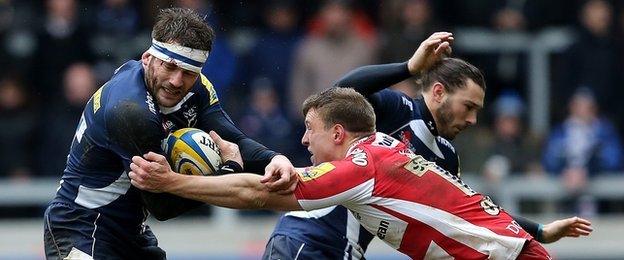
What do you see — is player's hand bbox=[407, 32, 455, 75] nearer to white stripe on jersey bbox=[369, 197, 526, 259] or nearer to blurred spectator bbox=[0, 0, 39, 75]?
white stripe on jersey bbox=[369, 197, 526, 259]

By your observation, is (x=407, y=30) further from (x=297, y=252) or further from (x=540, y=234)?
(x=297, y=252)

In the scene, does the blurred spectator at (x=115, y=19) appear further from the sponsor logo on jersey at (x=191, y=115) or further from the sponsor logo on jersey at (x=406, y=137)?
the sponsor logo on jersey at (x=191, y=115)

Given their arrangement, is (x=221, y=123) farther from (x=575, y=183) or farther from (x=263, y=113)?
(x=575, y=183)

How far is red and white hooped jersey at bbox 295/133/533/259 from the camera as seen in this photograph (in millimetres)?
7574

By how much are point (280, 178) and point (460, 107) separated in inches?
73.5

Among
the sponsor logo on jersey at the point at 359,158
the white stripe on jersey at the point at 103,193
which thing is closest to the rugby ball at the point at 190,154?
the white stripe on jersey at the point at 103,193

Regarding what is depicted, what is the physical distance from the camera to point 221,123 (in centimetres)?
828

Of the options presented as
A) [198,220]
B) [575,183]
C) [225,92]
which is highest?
[575,183]

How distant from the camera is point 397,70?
8.98 metres

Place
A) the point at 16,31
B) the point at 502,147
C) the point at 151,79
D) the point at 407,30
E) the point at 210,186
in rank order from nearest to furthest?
the point at 210,186, the point at 151,79, the point at 407,30, the point at 502,147, the point at 16,31

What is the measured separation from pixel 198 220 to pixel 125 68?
698 centimetres

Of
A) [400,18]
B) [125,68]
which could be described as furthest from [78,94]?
[125,68]

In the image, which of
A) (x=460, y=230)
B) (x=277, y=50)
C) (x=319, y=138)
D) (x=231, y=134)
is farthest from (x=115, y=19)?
(x=460, y=230)

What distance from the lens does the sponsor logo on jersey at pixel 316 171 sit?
24.8 feet
